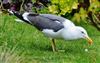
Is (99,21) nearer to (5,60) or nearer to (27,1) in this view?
(5,60)

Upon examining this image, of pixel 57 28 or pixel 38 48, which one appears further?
pixel 38 48

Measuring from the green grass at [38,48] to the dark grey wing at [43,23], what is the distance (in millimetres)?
378

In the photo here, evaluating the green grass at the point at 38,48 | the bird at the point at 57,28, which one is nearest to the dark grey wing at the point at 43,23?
the bird at the point at 57,28

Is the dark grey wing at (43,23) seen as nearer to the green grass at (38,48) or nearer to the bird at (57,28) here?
the bird at (57,28)

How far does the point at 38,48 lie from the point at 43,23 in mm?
553

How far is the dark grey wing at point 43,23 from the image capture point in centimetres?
805

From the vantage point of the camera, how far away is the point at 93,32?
10.2 m

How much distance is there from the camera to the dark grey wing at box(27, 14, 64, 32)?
26.4ft

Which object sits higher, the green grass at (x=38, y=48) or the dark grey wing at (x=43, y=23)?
the dark grey wing at (x=43, y=23)

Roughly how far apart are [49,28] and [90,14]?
84.4 inches

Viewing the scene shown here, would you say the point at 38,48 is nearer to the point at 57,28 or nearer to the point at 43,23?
the point at 43,23

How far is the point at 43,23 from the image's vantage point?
822cm

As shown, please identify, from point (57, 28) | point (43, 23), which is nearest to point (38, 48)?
point (43, 23)

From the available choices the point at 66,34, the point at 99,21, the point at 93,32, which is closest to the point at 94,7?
the point at 99,21
